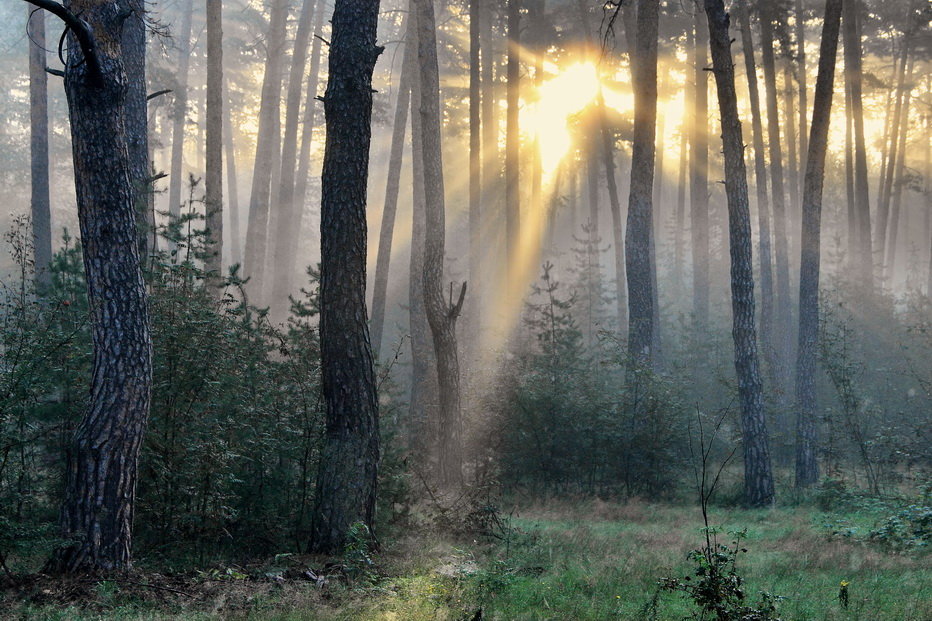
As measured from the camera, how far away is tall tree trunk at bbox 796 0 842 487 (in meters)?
15.5

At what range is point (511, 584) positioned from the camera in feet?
23.0

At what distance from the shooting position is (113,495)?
22.6 feet

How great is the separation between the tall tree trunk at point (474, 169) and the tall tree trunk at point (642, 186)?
5399mm

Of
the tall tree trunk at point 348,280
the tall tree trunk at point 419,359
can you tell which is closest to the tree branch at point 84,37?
the tall tree trunk at point 348,280

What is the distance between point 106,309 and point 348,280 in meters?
2.61

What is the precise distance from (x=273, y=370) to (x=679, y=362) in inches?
723

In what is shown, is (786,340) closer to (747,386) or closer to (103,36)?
→ (747,386)

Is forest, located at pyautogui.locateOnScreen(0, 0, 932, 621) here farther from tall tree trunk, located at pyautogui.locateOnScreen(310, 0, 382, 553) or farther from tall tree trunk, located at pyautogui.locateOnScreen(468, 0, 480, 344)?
tall tree trunk, located at pyautogui.locateOnScreen(468, 0, 480, 344)

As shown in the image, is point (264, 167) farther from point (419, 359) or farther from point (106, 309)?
point (106, 309)

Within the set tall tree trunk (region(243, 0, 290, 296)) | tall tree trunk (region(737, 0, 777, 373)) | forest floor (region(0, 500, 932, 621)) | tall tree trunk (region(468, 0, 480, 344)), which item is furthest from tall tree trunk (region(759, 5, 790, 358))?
tall tree trunk (region(243, 0, 290, 296))

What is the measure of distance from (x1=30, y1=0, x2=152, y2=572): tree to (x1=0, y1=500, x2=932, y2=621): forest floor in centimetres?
57

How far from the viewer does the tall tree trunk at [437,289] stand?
1362cm

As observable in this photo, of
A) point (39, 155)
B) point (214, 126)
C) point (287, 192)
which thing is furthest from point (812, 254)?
point (39, 155)

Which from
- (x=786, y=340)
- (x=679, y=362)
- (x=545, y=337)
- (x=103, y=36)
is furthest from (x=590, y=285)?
(x=103, y=36)
